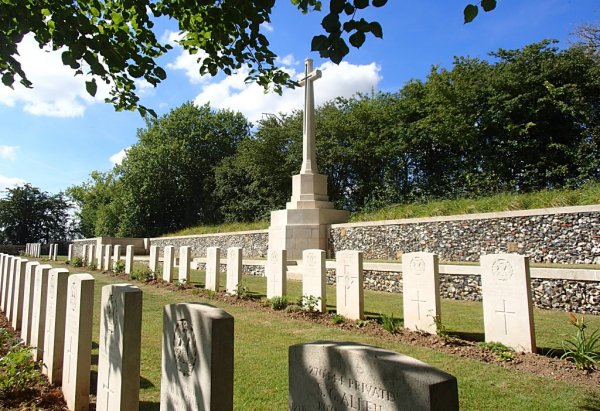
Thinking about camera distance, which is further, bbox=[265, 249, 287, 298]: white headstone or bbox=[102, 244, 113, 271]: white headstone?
bbox=[102, 244, 113, 271]: white headstone

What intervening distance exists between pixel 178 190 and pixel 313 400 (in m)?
34.0

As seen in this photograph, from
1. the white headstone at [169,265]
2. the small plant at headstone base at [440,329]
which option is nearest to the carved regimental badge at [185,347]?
the small plant at headstone base at [440,329]

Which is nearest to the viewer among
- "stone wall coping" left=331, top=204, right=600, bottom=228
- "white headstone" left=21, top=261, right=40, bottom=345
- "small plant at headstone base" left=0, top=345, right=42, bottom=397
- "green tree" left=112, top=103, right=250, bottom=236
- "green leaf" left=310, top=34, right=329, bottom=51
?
"green leaf" left=310, top=34, right=329, bottom=51

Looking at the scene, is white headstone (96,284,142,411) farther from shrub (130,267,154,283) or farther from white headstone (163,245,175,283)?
shrub (130,267,154,283)

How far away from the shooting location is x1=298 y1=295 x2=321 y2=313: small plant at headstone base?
7.63m

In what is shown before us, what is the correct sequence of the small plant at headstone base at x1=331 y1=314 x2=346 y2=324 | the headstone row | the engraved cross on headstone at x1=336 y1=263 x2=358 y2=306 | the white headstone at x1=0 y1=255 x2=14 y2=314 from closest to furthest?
1. the small plant at headstone base at x1=331 y1=314 x2=346 y2=324
2. the engraved cross on headstone at x1=336 y1=263 x2=358 y2=306
3. the white headstone at x1=0 y1=255 x2=14 y2=314
4. the headstone row

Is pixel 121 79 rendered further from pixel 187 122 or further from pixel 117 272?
pixel 187 122

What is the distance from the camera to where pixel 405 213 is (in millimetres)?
14398

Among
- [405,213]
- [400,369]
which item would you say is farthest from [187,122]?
[400,369]

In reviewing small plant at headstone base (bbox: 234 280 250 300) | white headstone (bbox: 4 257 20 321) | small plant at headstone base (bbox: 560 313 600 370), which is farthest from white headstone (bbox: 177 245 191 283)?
small plant at headstone base (bbox: 560 313 600 370)

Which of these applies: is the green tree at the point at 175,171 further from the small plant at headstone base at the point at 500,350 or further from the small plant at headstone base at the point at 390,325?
the small plant at headstone base at the point at 500,350

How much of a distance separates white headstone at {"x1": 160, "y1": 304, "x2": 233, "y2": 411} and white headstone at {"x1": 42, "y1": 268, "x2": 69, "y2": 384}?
2161 mm

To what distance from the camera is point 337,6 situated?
3.09 m

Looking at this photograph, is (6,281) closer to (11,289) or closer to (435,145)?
(11,289)
